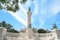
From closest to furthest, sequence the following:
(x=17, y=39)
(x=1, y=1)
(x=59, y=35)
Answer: (x=1, y=1) < (x=59, y=35) < (x=17, y=39)

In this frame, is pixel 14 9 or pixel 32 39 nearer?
pixel 14 9

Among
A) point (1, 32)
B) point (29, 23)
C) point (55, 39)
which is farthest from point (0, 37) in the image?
point (29, 23)

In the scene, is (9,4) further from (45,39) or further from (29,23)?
(29,23)

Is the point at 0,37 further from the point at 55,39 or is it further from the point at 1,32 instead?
the point at 55,39

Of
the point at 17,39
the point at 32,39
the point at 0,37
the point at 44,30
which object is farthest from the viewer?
the point at 44,30

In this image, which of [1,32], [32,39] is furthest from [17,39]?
[1,32]

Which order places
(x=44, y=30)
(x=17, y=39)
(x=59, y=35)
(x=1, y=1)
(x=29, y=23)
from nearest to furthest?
1. (x=1, y=1)
2. (x=59, y=35)
3. (x=17, y=39)
4. (x=29, y=23)
5. (x=44, y=30)

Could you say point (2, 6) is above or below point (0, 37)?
above

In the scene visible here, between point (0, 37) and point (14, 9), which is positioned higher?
point (14, 9)

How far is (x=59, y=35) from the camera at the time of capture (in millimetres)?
19250

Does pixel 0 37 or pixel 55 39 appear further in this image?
pixel 55 39

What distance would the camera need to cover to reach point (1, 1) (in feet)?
50.4

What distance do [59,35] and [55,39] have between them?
0.89m

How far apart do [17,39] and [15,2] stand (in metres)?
7.74
